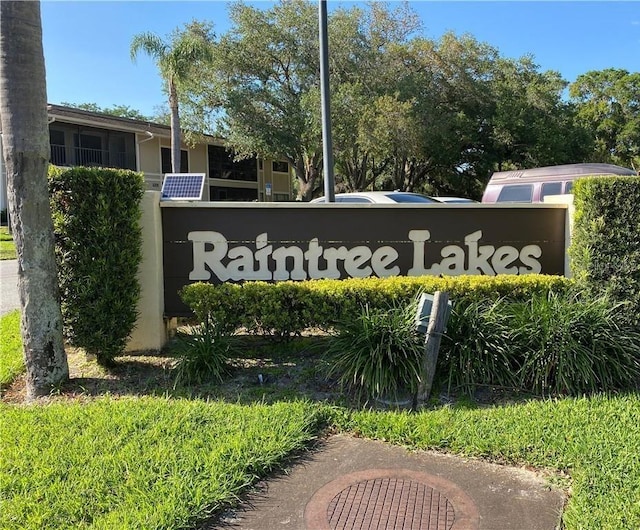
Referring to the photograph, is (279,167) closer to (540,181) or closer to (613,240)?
(540,181)

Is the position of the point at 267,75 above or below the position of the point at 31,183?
above

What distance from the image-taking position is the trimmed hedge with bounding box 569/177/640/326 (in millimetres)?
5113

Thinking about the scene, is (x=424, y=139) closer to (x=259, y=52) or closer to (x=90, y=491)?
(x=259, y=52)

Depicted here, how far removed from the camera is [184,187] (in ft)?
24.9

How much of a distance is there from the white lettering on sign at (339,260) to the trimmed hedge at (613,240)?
105cm

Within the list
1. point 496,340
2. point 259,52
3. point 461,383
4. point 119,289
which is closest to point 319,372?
point 461,383

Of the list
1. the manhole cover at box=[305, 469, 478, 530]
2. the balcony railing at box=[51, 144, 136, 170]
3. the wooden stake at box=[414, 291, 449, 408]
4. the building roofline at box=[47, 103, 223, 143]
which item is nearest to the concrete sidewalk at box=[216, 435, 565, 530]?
the manhole cover at box=[305, 469, 478, 530]

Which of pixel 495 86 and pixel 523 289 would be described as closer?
pixel 523 289

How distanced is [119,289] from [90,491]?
235 cm

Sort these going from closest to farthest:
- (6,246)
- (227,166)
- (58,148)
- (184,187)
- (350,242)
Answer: (350,242)
(184,187)
(6,246)
(58,148)
(227,166)

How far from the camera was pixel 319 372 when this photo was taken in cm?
483

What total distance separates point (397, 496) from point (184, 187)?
5.72 meters

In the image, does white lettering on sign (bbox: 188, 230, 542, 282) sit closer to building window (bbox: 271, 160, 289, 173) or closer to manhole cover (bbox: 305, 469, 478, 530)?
manhole cover (bbox: 305, 469, 478, 530)

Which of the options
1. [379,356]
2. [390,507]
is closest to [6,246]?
[379,356]
